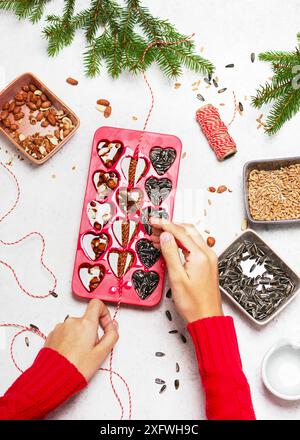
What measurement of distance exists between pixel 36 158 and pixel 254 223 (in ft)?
1.84

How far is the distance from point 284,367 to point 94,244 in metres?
0.54

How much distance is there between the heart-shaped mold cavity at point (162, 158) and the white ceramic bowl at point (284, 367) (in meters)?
0.50

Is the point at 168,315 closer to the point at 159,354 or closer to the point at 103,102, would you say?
the point at 159,354

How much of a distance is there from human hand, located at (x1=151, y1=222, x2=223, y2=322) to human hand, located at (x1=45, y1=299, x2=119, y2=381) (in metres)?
0.18

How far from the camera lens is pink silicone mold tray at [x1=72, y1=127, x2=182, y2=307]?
4.96ft

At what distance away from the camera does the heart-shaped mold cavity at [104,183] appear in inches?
61.1

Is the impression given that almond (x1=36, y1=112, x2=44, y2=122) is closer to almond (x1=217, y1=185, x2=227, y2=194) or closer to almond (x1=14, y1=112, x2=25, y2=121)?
almond (x1=14, y1=112, x2=25, y2=121)

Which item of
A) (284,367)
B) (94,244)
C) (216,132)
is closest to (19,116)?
(94,244)

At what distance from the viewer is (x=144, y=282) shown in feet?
4.94

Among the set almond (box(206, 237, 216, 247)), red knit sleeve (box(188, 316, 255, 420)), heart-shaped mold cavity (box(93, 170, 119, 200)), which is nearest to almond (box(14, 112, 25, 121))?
heart-shaped mold cavity (box(93, 170, 119, 200))

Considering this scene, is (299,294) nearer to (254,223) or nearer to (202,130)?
(254,223)

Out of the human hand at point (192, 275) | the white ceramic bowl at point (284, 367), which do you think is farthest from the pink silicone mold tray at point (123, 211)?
the white ceramic bowl at point (284, 367)

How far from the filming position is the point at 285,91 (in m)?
1.48

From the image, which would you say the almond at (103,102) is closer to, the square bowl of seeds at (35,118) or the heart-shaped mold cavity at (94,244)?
the square bowl of seeds at (35,118)
